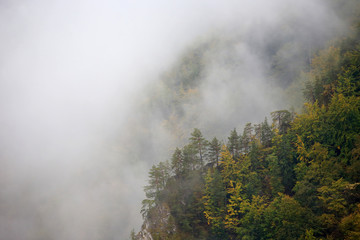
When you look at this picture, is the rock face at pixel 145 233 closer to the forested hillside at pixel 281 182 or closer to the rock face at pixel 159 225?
the rock face at pixel 159 225

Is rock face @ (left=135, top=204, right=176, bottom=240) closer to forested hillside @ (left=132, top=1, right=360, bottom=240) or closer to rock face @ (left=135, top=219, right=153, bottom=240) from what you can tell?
rock face @ (left=135, top=219, right=153, bottom=240)

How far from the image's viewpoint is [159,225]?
51.2 m

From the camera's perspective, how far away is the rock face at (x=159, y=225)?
4806 cm

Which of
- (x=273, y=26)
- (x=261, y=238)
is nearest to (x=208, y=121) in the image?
(x=273, y=26)

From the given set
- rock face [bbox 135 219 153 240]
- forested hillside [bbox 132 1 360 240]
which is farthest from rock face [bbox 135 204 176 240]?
forested hillside [bbox 132 1 360 240]

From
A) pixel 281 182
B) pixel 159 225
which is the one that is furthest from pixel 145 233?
pixel 281 182

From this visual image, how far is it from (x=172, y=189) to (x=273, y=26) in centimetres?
15485

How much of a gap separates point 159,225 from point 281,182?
29.4 meters

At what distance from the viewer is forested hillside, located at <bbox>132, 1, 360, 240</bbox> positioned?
33875 mm

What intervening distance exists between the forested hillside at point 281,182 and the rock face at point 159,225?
0.71 feet

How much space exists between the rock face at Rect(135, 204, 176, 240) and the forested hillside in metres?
0.22

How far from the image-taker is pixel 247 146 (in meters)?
57.1

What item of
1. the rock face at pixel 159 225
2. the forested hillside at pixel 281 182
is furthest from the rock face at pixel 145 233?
the forested hillside at pixel 281 182

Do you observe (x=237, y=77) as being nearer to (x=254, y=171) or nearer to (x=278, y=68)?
(x=278, y=68)
